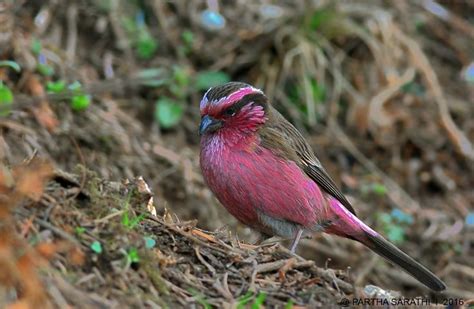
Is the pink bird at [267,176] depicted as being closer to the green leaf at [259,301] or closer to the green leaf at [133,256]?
the green leaf at [259,301]

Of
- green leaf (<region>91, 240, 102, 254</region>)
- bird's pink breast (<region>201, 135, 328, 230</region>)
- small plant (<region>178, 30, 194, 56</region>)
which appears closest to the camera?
green leaf (<region>91, 240, 102, 254</region>)

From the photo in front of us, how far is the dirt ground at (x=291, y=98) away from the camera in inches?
320

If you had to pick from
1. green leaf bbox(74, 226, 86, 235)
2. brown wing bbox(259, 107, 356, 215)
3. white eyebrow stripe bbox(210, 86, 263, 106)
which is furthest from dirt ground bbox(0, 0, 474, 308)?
green leaf bbox(74, 226, 86, 235)

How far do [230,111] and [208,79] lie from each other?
9.89 ft

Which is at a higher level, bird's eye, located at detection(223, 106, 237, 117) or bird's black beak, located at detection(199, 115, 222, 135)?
bird's eye, located at detection(223, 106, 237, 117)

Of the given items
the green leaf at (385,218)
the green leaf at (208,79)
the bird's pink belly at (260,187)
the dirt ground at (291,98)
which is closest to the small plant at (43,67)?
the dirt ground at (291,98)

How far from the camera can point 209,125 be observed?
651 cm

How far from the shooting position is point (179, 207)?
8523 millimetres

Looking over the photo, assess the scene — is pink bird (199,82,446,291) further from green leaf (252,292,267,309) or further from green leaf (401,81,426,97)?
green leaf (401,81,426,97)

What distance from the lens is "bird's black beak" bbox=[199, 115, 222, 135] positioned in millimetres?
6509

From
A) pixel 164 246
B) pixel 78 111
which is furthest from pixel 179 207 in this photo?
pixel 164 246

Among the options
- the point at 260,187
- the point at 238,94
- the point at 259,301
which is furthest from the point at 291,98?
the point at 259,301

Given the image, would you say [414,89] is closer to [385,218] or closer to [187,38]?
[385,218]

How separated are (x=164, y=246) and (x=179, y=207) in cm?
365
